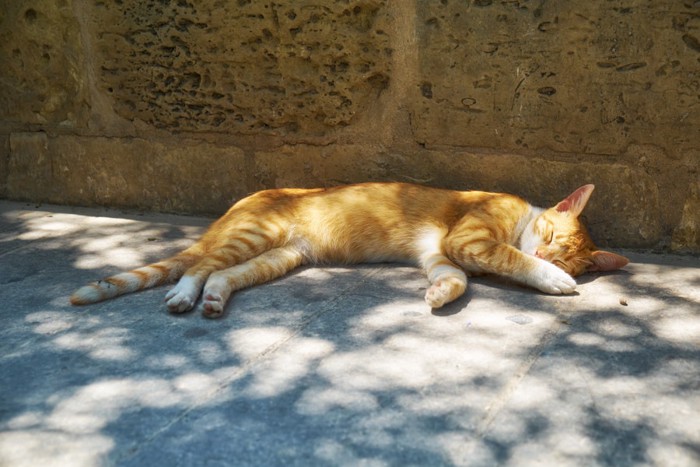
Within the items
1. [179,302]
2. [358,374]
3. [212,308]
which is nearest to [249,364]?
[358,374]

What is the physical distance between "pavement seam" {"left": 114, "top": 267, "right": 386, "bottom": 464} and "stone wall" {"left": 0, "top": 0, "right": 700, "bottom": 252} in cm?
104

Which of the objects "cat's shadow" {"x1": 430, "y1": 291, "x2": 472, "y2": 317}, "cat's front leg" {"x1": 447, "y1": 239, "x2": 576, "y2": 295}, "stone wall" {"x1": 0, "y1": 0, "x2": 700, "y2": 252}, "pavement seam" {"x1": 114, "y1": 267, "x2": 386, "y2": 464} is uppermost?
"stone wall" {"x1": 0, "y1": 0, "x2": 700, "y2": 252}

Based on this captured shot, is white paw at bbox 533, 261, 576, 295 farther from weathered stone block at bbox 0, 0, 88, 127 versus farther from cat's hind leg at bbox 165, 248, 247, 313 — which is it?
weathered stone block at bbox 0, 0, 88, 127

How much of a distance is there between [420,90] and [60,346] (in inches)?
94.9

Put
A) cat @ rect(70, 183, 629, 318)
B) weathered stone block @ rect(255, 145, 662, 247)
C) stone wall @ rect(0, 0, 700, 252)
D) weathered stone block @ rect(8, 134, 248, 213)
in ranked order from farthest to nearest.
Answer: weathered stone block @ rect(8, 134, 248, 213) < weathered stone block @ rect(255, 145, 662, 247) < stone wall @ rect(0, 0, 700, 252) < cat @ rect(70, 183, 629, 318)

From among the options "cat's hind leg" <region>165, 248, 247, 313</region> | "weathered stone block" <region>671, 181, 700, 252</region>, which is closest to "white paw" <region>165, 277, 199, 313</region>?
"cat's hind leg" <region>165, 248, 247, 313</region>

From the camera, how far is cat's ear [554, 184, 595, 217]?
4.14 metres

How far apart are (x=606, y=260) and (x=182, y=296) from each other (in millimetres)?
2149

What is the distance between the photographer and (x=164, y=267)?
4.05 metres

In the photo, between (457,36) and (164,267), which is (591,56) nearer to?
(457,36)

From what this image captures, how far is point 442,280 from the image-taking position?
3.86 metres

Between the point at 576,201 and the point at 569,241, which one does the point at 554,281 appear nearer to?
the point at 569,241

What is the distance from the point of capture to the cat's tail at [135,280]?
3.79 m

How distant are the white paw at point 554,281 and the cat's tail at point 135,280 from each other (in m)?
1.78
